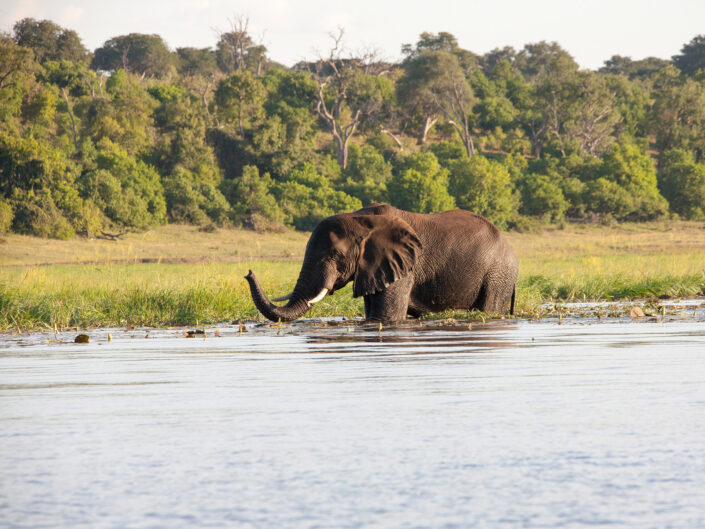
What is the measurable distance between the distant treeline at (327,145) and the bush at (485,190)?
0.10 meters

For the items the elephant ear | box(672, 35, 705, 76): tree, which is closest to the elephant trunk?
the elephant ear

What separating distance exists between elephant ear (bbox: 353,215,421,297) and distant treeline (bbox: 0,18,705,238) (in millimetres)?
28201

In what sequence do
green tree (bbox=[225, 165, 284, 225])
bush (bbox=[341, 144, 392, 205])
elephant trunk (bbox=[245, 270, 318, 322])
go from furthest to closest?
1. bush (bbox=[341, 144, 392, 205])
2. green tree (bbox=[225, 165, 284, 225])
3. elephant trunk (bbox=[245, 270, 318, 322])

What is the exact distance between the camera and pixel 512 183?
184 ft

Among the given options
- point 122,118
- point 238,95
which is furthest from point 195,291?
point 238,95

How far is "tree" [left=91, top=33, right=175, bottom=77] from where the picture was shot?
279 ft

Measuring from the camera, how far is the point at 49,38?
236ft

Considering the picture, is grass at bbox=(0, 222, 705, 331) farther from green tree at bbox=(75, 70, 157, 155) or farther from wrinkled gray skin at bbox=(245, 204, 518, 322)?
green tree at bbox=(75, 70, 157, 155)

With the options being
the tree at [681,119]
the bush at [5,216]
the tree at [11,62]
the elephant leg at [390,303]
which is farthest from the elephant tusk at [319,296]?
the tree at [681,119]

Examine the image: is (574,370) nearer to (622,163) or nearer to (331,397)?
(331,397)

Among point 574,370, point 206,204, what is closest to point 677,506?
point 574,370

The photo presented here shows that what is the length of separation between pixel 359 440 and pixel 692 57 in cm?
9546

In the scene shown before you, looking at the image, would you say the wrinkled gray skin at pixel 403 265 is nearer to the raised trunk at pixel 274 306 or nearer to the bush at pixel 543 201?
the raised trunk at pixel 274 306

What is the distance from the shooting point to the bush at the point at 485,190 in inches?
2005
